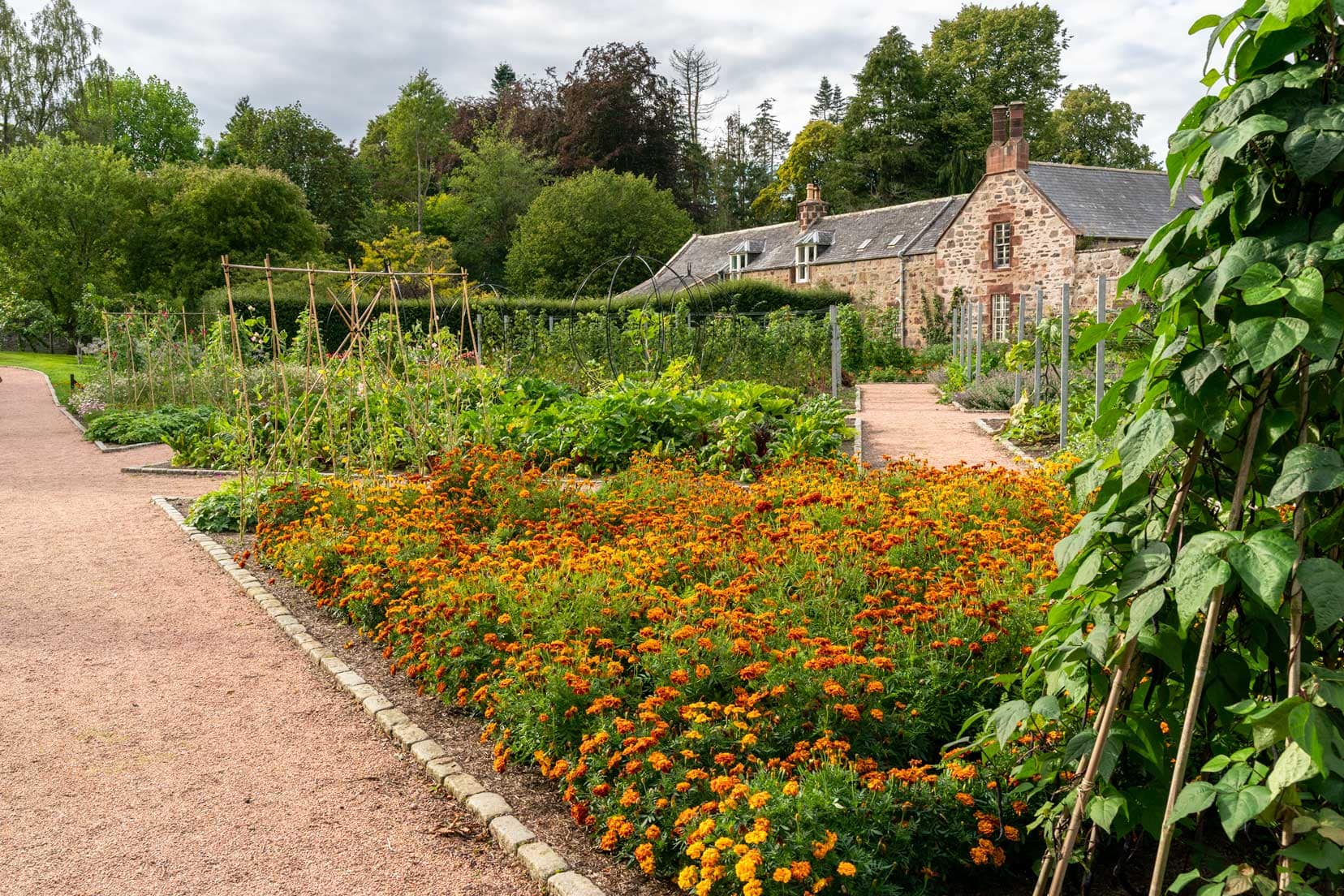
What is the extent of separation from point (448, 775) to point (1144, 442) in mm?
2645

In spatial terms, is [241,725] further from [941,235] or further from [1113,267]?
[941,235]

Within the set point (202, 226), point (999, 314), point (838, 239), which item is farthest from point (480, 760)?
point (202, 226)

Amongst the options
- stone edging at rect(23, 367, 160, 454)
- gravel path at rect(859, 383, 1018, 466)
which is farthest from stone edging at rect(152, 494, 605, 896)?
stone edging at rect(23, 367, 160, 454)

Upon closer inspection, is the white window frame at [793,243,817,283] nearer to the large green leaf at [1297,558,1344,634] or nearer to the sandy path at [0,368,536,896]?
the sandy path at [0,368,536,896]

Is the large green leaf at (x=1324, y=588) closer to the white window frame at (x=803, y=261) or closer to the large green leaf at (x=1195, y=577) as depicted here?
the large green leaf at (x=1195, y=577)

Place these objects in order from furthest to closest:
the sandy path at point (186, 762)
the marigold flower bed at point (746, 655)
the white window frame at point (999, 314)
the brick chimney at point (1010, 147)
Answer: the white window frame at point (999, 314) → the brick chimney at point (1010, 147) → the sandy path at point (186, 762) → the marigold flower bed at point (746, 655)

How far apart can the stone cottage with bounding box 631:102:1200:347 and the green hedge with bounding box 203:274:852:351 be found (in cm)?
129

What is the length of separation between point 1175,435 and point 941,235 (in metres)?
26.9

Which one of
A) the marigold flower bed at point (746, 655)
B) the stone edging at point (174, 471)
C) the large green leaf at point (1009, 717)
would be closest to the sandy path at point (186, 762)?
the marigold flower bed at point (746, 655)

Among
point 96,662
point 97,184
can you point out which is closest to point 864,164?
point 97,184

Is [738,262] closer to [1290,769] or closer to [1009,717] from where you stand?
[1009,717]

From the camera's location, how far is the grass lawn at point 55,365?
2067 cm

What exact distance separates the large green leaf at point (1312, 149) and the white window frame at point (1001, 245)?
25.5 meters

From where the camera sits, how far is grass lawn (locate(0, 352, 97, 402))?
67.8 ft
